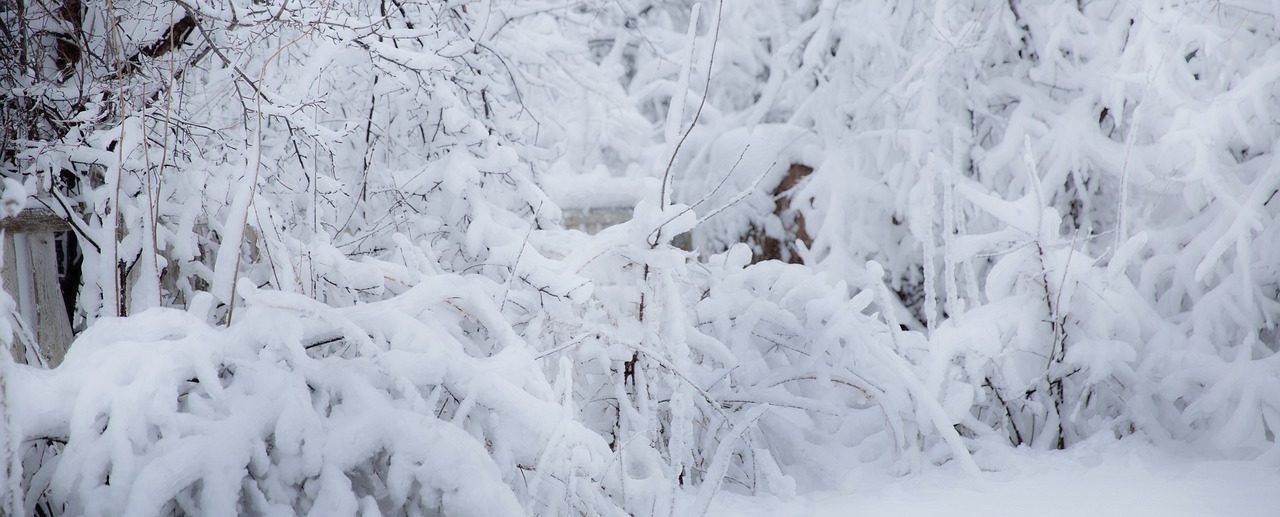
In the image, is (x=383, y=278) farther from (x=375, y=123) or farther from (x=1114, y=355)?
(x=1114, y=355)

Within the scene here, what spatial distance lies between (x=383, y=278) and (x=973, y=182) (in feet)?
13.3

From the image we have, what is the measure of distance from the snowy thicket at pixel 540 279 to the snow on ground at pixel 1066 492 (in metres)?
0.11

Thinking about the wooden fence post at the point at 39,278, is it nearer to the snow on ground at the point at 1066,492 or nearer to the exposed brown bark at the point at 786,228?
the snow on ground at the point at 1066,492

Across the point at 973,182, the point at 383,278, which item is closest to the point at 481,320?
the point at 383,278

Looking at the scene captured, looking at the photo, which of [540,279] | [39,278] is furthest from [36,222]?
[540,279]

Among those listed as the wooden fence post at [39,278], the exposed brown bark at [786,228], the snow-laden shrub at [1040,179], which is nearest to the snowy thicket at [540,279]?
the snow-laden shrub at [1040,179]

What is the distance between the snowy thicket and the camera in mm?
2438

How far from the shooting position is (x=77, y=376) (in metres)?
2.38

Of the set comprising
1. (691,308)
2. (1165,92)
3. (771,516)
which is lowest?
(771,516)

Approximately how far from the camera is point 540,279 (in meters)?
3.44

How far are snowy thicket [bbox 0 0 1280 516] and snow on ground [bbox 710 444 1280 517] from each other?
0.11m

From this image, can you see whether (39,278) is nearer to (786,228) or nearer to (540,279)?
(540,279)

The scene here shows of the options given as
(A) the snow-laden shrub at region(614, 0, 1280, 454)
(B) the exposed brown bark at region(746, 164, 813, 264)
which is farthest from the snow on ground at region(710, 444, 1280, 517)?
(B) the exposed brown bark at region(746, 164, 813, 264)

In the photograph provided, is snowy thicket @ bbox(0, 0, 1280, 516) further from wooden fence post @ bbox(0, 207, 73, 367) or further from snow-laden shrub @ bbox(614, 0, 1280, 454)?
wooden fence post @ bbox(0, 207, 73, 367)
